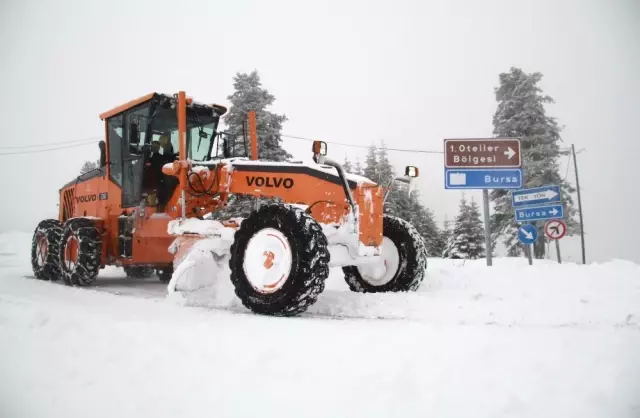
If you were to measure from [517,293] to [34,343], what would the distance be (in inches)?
218

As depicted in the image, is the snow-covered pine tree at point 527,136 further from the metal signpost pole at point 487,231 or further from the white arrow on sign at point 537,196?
the metal signpost pole at point 487,231

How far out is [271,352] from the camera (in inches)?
117

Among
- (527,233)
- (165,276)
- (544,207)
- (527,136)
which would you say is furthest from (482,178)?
(527,136)

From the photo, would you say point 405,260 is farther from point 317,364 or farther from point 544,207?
point 544,207

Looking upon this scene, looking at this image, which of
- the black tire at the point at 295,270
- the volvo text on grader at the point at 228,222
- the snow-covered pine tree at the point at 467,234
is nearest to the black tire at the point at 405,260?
the volvo text on grader at the point at 228,222

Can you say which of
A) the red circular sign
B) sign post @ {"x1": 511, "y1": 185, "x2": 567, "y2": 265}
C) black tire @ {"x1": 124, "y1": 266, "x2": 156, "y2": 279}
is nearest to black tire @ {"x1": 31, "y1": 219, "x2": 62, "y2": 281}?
black tire @ {"x1": 124, "y1": 266, "x2": 156, "y2": 279}

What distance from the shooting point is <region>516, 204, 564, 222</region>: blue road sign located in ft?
41.0

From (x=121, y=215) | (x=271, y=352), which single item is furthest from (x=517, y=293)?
(x=121, y=215)

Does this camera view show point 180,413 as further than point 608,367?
No

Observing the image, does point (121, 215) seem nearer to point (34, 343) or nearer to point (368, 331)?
point (34, 343)

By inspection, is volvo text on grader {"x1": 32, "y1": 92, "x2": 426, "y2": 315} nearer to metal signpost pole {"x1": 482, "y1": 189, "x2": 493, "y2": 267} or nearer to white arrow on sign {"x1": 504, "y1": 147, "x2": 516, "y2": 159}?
metal signpost pole {"x1": 482, "y1": 189, "x2": 493, "y2": 267}

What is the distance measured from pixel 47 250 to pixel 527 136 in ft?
77.4

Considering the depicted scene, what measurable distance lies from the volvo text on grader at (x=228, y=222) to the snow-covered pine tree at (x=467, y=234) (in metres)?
25.3

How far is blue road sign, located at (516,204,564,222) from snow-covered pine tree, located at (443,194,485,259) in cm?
1774
